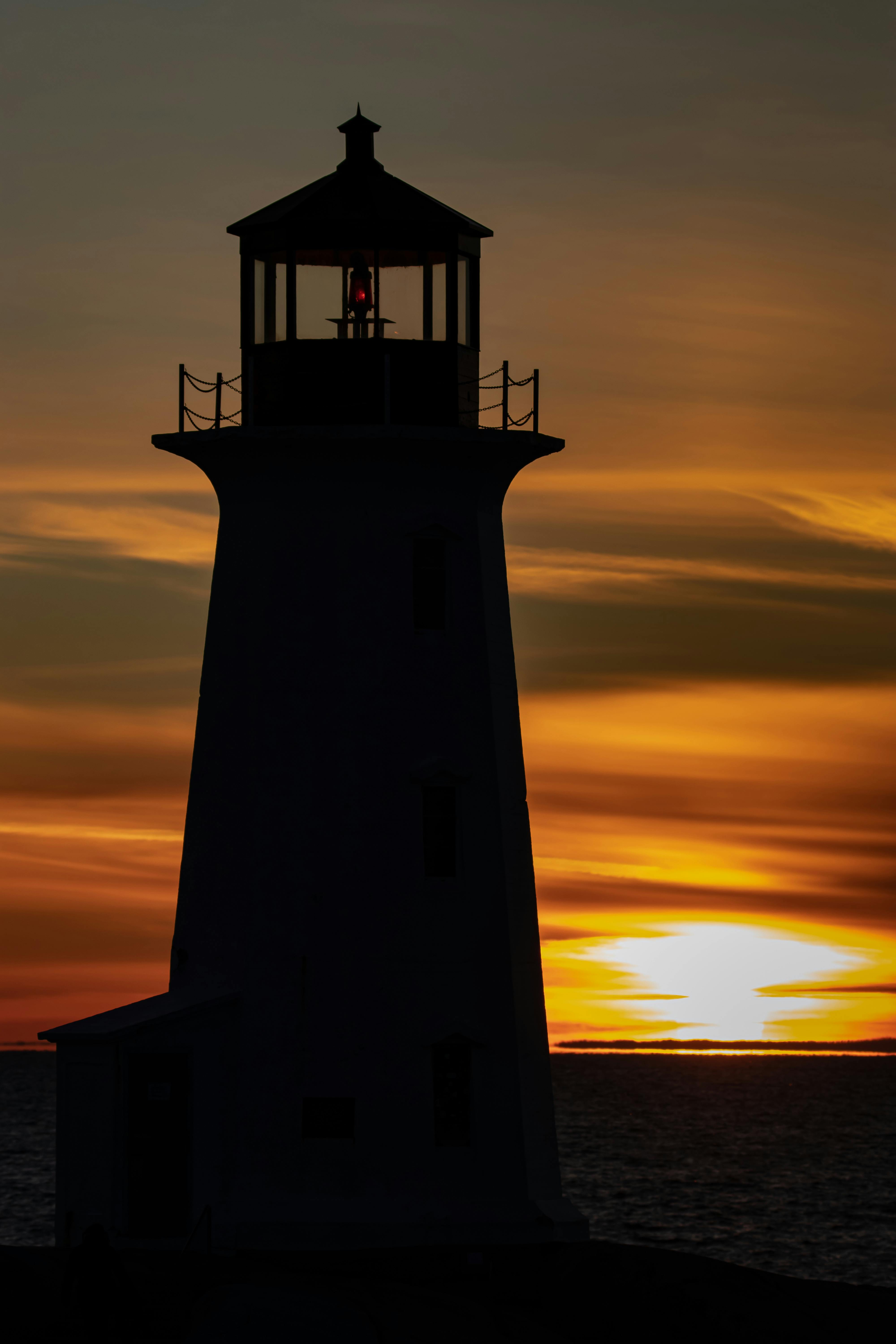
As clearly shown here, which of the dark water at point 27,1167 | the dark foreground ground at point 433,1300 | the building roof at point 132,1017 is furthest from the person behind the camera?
the dark water at point 27,1167

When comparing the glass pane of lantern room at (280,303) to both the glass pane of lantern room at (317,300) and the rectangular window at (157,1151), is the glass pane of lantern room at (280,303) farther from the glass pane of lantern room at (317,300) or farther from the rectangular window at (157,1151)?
the rectangular window at (157,1151)

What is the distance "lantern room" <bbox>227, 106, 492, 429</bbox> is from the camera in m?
23.2

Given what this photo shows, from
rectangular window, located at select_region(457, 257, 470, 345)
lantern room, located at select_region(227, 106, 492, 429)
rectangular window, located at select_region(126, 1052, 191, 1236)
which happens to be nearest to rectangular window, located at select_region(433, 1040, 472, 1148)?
rectangular window, located at select_region(126, 1052, 191, 1236)

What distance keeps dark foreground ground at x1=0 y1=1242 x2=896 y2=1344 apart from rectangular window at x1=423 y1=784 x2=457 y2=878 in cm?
453

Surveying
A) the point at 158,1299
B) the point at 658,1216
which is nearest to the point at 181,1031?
the point at 158,1299

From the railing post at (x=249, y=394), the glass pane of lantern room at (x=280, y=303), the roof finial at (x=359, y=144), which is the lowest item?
the railing post at (x=249, y=394)

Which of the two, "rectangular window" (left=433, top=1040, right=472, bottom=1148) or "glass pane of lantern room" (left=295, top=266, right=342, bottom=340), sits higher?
"glass pane of lantern room" (left=295, top=266, right=342, bottom=340)

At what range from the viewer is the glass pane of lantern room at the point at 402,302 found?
76.8ft

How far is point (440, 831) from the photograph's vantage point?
23016 millimetres

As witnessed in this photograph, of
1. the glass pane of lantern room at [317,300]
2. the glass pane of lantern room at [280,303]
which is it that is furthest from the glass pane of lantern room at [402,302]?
the glass pane of lantern room at [280,303]

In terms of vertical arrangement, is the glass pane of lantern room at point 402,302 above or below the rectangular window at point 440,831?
above

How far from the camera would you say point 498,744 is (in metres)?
23.4

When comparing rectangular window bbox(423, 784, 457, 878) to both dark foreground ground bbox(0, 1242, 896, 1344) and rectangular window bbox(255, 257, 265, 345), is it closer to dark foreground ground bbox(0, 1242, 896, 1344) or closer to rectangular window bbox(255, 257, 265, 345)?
dark foreground ground bbox(0, 1242, 896, 1344)

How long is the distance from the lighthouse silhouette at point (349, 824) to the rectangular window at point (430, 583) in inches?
1.5
